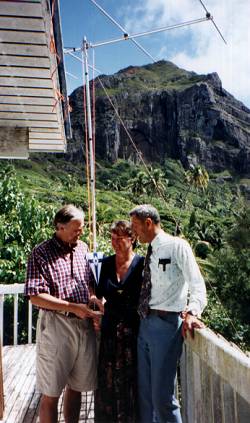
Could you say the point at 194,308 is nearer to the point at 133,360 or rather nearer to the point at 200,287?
the point at 200,287

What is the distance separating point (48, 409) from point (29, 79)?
1766 millimetres

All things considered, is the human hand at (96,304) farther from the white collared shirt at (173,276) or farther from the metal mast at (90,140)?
the metal mast at (90,140)

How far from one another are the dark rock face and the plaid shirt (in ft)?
330

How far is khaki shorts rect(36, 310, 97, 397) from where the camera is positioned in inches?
85.7

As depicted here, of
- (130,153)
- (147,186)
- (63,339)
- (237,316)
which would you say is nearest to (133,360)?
(63,339)

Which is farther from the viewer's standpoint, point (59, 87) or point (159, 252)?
point (59, 87)

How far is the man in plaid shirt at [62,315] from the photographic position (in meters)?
2.17

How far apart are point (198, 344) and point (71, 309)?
67cm

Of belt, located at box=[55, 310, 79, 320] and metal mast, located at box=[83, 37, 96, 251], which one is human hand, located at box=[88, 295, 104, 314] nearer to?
belt, located at box=[55, 310, 79, 320]

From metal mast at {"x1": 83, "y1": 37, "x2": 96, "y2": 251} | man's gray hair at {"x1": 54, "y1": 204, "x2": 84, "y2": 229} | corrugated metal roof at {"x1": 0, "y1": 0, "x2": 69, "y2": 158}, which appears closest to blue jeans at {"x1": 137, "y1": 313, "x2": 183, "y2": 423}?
man's gray hair at {"x1": 54, "y1": 204, "x2": 84, "y2": 229}

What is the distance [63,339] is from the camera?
7.25 ft

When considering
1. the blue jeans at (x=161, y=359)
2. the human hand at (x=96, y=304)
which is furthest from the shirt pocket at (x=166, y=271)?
the human hand at (x=96, y=304)

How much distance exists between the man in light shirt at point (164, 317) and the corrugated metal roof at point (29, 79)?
1.08m

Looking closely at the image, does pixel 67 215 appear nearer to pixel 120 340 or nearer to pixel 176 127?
pixel 120 340
